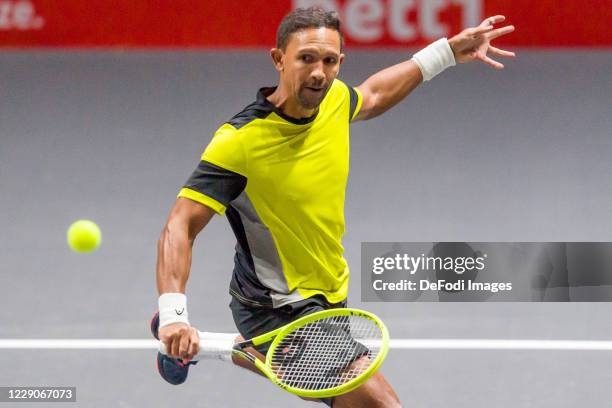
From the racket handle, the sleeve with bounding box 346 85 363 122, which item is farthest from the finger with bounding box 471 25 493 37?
the racket handle

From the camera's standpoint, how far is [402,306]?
22.4ft

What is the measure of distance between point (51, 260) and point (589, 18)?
5.88 meters

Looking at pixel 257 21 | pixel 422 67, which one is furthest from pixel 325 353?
pixel 257 21

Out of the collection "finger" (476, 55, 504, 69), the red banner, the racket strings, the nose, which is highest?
the red banner

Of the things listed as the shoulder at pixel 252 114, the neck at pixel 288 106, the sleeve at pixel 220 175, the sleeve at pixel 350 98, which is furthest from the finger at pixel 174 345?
the sleeve at pixel 350 98

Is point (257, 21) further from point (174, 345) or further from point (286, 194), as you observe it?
point (174, 345)


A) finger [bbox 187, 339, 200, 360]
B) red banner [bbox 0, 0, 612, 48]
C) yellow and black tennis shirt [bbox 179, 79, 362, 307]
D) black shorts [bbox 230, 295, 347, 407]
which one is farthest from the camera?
red banner [bbox 0, 0, 612, 48]

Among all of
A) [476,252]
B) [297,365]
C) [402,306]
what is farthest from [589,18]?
[297,365]

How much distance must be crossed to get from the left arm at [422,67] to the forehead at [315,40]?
0.68m

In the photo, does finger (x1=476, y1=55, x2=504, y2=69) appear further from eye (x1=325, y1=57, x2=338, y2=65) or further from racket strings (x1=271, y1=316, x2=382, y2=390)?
racket strings (x1=271, y1=316, x2=382, y2=390)

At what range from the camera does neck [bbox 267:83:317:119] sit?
4.75 meters

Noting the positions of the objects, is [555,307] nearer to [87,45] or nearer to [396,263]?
[396,263]

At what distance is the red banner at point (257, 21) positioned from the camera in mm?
11086

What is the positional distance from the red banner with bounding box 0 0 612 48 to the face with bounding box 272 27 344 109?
6443 mm
